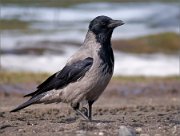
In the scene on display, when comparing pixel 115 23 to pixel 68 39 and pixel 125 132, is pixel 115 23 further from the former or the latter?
pixel 68 39

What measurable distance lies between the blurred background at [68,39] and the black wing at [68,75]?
5637 mm

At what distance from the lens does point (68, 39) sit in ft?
100

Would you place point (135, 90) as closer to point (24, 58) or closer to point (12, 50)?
point (24, 58)

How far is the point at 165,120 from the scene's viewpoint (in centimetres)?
1049

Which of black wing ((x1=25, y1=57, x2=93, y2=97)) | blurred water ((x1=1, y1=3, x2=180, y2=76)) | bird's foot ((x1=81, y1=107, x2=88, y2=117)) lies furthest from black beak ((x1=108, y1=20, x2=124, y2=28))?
blurred water ((x1=1, y1=3, x2=180, y2=76))

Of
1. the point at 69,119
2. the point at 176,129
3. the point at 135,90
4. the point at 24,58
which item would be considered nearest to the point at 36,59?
the point at 24,58

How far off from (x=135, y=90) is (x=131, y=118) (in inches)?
206

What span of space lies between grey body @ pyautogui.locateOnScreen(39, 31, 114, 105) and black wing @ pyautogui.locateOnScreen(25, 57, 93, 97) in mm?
49

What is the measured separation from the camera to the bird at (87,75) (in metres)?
9.63

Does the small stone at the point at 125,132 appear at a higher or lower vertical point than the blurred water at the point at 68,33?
lower

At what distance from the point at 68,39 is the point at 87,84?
68.9 ft

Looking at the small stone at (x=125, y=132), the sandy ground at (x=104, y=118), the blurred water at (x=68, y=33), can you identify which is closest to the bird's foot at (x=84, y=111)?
the sandy ground at (x=104, y=118)

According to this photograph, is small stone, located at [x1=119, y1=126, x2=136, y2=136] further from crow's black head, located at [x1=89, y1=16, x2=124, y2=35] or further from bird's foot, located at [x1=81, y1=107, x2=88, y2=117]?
crow's black head, located at [x1=89, y1=16, x2=124, y2=35]

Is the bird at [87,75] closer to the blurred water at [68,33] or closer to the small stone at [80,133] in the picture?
the small stone at [80,133]
